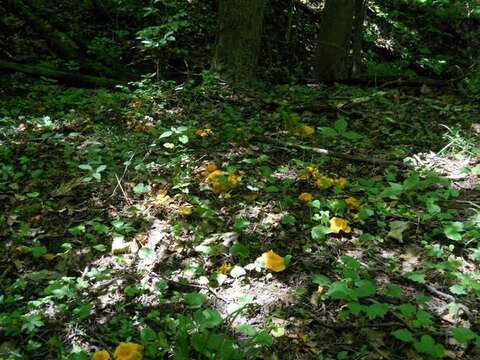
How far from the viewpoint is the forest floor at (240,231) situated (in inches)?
100

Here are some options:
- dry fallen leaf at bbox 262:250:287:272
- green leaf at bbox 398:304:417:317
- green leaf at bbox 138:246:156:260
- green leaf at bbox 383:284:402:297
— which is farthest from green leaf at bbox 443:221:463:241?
green leaf at bbox 138:246:156:260

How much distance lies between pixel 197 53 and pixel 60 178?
539 centimetres

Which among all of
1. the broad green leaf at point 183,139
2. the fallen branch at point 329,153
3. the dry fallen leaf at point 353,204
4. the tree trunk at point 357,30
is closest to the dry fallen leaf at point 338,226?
the dry fallen leaf at point 353,204

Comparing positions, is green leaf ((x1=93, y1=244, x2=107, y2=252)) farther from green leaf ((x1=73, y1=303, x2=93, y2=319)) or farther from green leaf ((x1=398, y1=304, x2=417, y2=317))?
green leaf ((x1=398, y1=304, x2=417, y2=317))

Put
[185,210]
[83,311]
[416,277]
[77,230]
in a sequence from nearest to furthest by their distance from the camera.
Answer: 1. [83,311]
2. [416,277]
3. [77,230]
4. [185,210]

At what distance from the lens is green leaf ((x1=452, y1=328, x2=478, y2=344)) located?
2.30 meters

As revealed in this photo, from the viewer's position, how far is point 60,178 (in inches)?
158

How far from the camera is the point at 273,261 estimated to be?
2982 millimetres

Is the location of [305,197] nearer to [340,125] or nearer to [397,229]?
[397,229]

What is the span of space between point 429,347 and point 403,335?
14 cm

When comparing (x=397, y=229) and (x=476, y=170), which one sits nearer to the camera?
(x=397, y=229)

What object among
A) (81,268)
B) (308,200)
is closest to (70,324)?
(81,268)

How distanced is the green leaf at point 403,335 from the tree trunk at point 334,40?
5.29m

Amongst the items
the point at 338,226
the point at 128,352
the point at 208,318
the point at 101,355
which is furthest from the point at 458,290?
the point at 101,355
